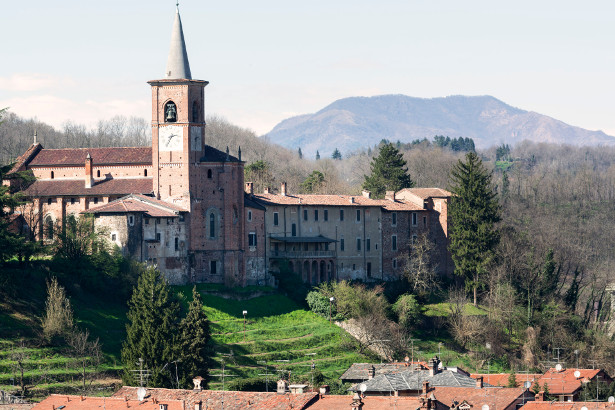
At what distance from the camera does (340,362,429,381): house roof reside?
62862 mm

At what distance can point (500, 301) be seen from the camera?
8506 centimetres

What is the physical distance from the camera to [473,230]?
9069 centimetres

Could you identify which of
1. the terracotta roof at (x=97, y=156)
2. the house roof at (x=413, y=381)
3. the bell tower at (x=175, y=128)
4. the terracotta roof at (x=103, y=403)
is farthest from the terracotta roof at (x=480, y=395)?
the terracotta roof at (x=97, y=156)

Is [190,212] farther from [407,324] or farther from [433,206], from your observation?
[433,206]

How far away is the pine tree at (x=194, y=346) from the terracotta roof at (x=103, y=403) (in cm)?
975

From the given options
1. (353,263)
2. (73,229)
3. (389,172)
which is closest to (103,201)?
(73,229)

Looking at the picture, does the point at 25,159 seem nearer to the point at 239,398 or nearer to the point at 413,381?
the point at 413,381

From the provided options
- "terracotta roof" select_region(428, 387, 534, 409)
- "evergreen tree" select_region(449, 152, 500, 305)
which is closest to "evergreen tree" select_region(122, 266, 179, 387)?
"terracotta roof" select_region(428, 387, 534, 409)

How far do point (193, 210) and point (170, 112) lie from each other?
6.49 m

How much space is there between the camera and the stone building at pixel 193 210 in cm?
7769

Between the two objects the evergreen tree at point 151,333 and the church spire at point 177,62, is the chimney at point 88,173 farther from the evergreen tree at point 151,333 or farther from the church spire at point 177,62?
the evergreen tree at point 151,333

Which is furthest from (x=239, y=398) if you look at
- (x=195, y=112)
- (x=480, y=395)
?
(x=195, y=112)

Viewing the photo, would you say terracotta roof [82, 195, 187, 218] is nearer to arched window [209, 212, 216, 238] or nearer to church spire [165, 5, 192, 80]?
arched window [209, 212, 216, 238]

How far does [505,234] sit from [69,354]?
40539 millimetres
